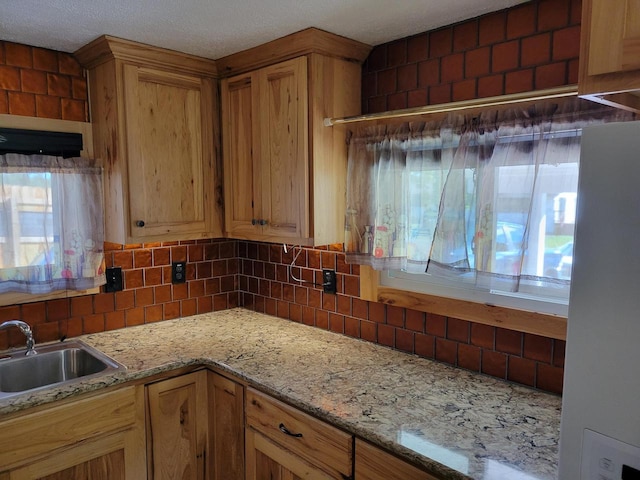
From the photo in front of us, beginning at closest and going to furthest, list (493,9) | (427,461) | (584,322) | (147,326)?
(584,322)
(427,461)
(493,9)
(147,326)

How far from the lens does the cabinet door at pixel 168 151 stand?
2164 millimetres

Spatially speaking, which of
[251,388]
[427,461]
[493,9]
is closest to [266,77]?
[493,9]

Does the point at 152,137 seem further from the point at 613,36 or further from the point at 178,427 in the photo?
the point at 613,36

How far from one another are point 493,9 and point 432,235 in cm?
84

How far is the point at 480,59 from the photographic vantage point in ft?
5.91

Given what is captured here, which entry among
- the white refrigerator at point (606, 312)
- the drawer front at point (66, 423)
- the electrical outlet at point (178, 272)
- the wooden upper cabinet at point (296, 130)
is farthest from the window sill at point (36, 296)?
the white refrigerator at point (606, 312)

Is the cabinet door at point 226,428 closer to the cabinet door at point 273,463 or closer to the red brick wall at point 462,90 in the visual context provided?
the cabinet door at point 273,463

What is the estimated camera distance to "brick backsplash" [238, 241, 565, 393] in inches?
67.7

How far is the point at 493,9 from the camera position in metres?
1.73

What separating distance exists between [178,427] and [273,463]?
1.57 feet

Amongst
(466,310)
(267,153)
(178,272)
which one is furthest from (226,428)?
(267,153)

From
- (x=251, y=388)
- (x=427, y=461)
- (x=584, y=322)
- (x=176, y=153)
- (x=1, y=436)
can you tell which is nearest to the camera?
(x=584, y=322)

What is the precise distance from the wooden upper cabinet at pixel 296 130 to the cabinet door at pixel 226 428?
0.68 m

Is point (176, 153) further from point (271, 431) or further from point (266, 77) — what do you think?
point (271, 431)
